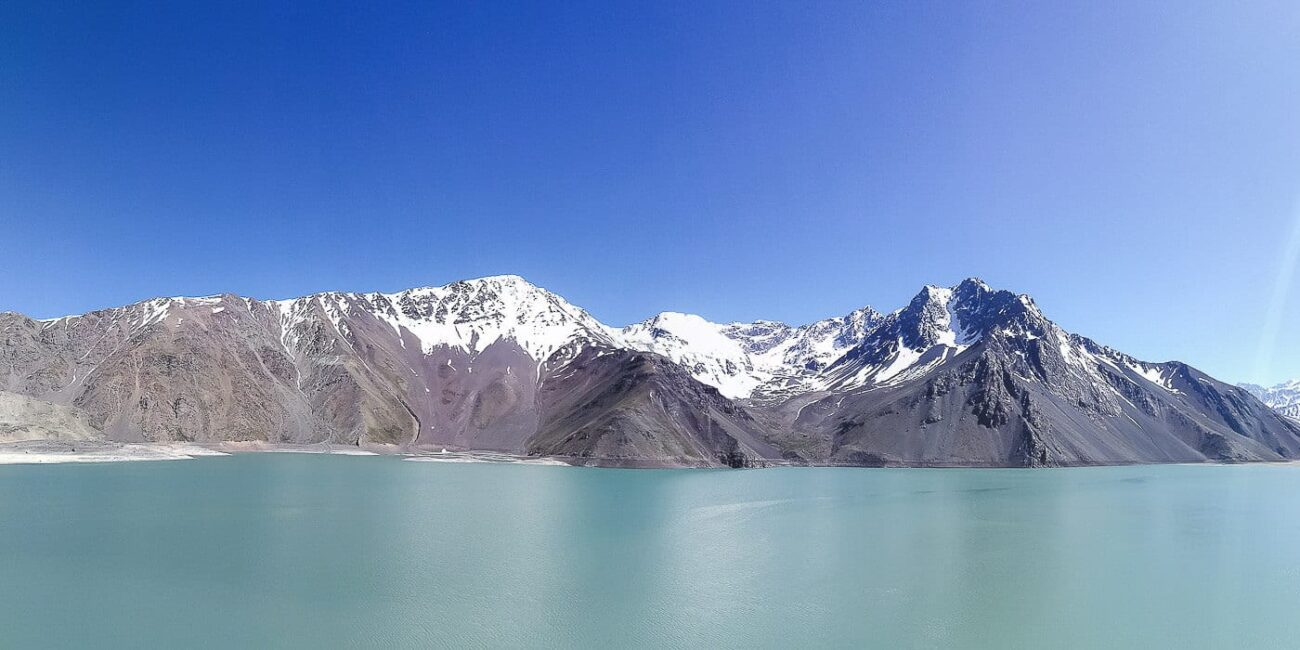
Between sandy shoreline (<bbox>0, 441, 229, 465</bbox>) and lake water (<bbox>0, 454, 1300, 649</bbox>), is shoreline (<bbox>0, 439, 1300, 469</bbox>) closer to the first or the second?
sandy shoreline (<bbox>0, 441, 229, 465</bbox>)

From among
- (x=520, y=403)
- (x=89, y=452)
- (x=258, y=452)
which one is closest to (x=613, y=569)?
(x=89, y=452)

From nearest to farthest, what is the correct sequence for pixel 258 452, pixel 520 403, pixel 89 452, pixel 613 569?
pixel 613 569 → pixel 89 452 → pixel 258 452 → pixel 520 403

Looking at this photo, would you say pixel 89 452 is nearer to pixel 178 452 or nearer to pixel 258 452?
pixel 178 452

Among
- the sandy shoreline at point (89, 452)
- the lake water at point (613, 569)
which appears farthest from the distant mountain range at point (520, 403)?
the lake water at point (613, 569)

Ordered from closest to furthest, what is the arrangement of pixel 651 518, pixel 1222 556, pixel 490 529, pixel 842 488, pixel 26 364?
pixel 1222 556
pixel 490 529
pixel 651 518
pixel 842 488
pixel 26 364

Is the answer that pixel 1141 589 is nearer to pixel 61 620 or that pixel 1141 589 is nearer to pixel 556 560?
pixel 556 560

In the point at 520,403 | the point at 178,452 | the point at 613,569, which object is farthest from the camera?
the point at 520,403

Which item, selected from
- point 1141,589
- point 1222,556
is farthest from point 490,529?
point 1222,556

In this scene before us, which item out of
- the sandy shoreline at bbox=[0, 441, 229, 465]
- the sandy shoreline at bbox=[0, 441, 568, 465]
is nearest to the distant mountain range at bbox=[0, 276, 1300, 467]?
the sandy shoreline at bbox=[0, 441, 568, 465]

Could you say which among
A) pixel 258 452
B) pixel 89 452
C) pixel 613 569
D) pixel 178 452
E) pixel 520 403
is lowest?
pixel 258 452
